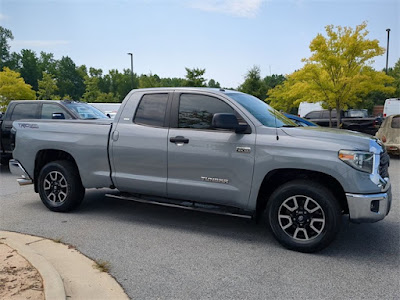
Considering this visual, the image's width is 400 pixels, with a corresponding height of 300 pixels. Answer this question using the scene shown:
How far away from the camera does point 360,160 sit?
12.5 ft

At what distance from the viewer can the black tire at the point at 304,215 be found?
154 inches

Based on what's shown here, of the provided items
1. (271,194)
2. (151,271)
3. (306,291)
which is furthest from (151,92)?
(306,291)

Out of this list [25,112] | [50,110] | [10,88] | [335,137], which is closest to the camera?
[335,137]

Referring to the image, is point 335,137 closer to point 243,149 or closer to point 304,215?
point 304,215

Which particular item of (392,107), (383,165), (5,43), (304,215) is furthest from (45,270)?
(5,43)

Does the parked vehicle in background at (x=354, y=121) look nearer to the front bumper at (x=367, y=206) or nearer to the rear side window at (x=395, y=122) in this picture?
the rear side window at (x=395, y=122)

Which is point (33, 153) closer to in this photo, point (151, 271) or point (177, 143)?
point (177, 143)

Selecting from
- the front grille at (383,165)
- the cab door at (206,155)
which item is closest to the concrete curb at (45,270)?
the cab door at (206,155)

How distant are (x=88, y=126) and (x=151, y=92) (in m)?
1.12

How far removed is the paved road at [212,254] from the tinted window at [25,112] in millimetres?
4032

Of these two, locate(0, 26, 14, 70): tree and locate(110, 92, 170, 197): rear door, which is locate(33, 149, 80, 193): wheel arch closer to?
locate(110, 92, 170, 197): rear door

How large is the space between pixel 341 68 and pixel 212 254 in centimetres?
1502

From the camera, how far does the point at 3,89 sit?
107 ft

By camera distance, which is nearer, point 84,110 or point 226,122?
point 226,122
